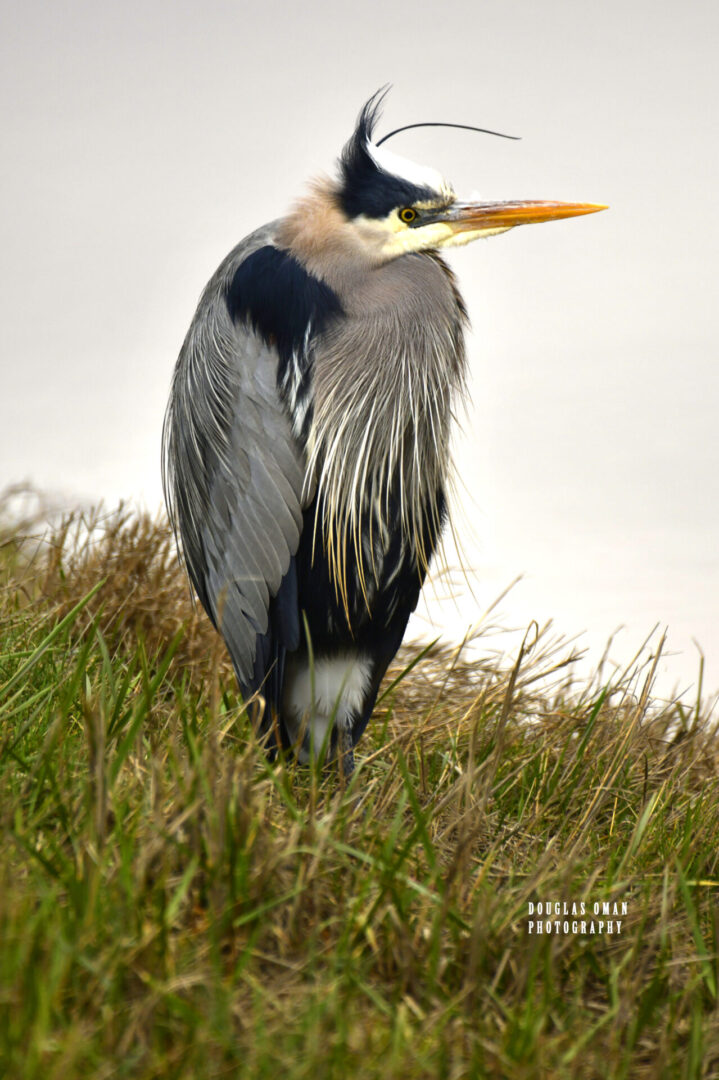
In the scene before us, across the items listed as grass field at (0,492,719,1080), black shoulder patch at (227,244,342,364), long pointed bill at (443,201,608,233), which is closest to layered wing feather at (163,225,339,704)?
black shoulder patch at (227,244,342,364)

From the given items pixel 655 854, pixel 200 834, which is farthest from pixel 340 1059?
pixel 655 854

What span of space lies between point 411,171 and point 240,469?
1.03 m

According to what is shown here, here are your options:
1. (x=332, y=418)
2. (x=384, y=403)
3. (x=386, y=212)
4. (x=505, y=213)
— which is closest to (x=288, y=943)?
(x=332, y=418)

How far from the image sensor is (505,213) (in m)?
2.98

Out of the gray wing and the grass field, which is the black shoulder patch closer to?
the gray wing

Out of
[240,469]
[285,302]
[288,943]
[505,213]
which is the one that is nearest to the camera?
Answer: [288,943]

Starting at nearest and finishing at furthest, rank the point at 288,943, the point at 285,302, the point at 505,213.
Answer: the point at 288,943
the point at 285,302
the point at 505,213

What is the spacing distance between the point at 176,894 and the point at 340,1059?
12.8 inches

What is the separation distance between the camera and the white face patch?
2.91m

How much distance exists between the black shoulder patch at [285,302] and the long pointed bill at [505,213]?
1.58 feet

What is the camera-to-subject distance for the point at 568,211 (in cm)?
298

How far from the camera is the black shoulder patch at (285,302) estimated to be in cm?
276

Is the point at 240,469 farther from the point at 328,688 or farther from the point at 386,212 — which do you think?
the point at 386,212

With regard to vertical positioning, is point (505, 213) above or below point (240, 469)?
above
